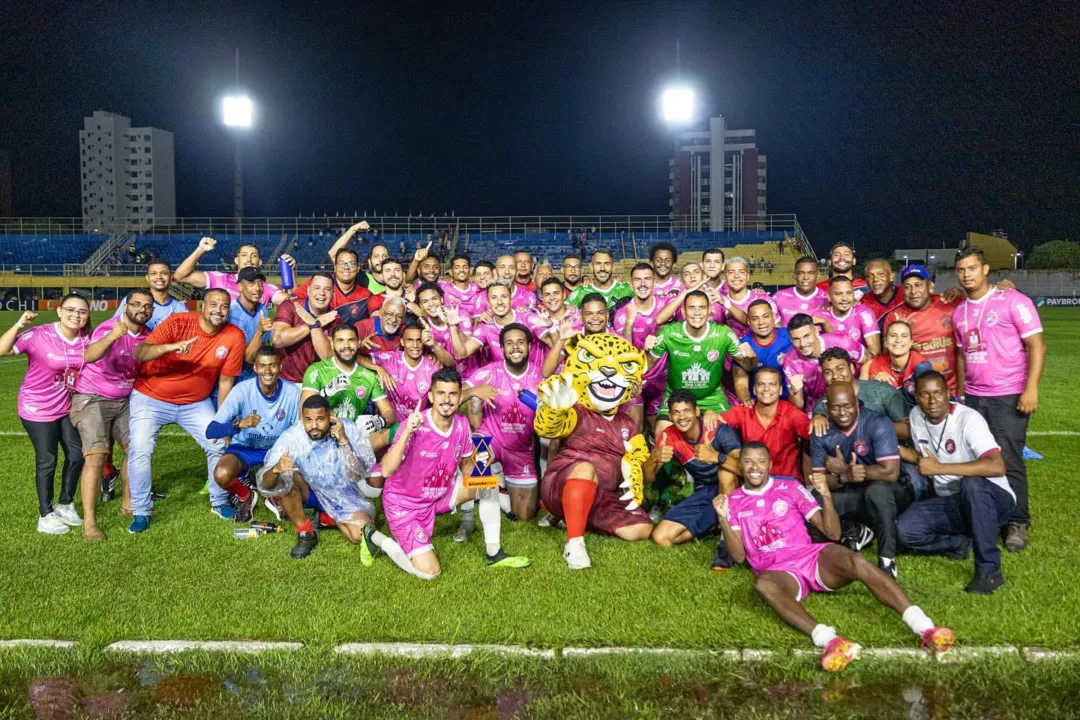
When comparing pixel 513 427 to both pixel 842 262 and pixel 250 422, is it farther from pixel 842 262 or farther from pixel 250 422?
pixel 842 262

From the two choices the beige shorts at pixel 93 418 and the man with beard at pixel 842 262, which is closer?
the beige shorts at pixel 93 418

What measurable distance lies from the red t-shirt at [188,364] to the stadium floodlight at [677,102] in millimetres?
45718

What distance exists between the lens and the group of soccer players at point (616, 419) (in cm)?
510

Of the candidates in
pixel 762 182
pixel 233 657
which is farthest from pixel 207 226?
pixel 762 182

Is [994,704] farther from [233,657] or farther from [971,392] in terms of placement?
A: [233,657]

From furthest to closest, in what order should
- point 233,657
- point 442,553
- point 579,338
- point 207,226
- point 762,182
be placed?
1. point 762,182
2. point 207,226
3. point 579,338
4. point 442,553
5. point 233,657

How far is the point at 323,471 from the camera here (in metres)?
5.79

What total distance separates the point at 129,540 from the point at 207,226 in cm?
4961

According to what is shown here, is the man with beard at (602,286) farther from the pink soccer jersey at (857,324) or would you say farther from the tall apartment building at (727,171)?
the tall apartment building at (727,171)

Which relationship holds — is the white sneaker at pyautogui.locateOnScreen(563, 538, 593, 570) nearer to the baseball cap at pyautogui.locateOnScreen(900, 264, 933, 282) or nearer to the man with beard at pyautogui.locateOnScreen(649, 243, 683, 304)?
the man with beard at pyautogui.locateOnScreen(649, 243, 683, 304)

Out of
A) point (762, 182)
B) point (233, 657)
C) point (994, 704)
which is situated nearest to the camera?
point (994, 704)

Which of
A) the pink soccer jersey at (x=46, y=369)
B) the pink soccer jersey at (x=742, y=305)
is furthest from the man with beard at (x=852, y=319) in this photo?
the pink soccer jersey at (x=46, y=369)

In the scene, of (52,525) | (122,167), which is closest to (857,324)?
(52,525)

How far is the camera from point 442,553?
559 centimetres
